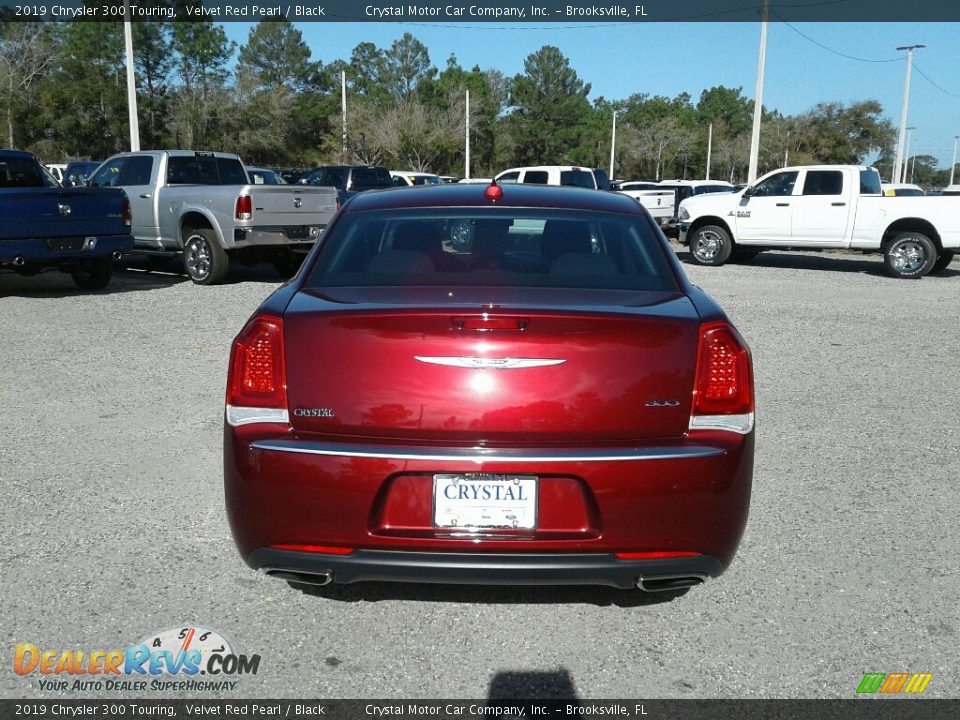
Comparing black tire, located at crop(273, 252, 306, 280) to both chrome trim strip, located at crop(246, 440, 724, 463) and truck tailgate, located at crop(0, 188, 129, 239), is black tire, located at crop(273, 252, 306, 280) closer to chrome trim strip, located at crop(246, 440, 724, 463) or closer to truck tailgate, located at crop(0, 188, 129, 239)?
truck tailgate, located at crop(0, 188, 129, 239)

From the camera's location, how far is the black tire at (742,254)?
18297mm

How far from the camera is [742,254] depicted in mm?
18812

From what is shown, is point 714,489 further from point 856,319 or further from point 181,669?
point 856,319

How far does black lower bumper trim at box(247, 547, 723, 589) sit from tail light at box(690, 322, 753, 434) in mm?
461

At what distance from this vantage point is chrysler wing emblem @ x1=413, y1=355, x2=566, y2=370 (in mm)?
2805

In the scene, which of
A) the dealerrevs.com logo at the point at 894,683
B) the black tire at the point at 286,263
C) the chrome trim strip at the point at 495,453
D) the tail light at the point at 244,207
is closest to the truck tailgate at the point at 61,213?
the tail light at the point at 244,207

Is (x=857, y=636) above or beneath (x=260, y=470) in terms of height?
beneath

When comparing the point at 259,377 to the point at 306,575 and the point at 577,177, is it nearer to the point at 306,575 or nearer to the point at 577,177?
the point at 306,575

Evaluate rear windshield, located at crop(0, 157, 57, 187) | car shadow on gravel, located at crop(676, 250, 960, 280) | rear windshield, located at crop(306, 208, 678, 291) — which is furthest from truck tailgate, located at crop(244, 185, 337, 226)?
rear windshield, located at crop(306, 208, 678, 291)

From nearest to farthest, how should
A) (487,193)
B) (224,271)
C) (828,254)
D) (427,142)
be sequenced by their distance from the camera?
(487,193) → (224,271) → (828,254) → (427,142)

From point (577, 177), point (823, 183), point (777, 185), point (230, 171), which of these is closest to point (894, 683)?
point (230, 171)

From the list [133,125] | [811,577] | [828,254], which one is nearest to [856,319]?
[811,577]

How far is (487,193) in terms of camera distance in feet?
12.9

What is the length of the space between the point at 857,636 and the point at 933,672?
0.28m
